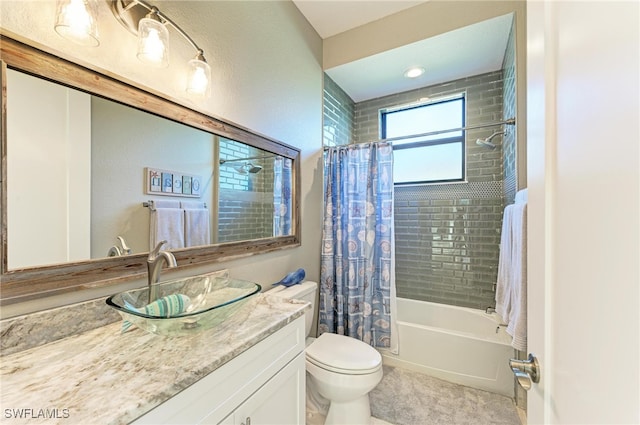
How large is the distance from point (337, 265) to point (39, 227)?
1.80 m

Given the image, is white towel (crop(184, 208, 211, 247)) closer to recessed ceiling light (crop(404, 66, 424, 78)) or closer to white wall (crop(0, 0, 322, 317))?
white wall (crop(0, 0, 322, 317))

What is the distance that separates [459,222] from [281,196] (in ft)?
5.88

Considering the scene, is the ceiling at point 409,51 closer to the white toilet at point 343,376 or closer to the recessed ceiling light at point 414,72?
the recessed ceiling light at point 414,72

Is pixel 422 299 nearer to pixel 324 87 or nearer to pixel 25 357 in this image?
pixel 324 87

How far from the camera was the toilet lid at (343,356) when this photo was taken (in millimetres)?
1424

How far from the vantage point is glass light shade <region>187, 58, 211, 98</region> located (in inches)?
48.3

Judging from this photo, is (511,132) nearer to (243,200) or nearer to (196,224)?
(243,200)

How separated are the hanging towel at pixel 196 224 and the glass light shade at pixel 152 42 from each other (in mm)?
619

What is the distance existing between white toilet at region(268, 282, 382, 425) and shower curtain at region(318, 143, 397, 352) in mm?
527

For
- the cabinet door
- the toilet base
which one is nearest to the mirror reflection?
the cabinet door

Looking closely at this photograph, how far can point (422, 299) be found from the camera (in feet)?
8.79

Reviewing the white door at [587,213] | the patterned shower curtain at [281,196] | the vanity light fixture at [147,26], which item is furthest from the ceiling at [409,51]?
the white door at [587,213]

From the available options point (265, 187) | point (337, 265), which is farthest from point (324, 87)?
point (337, 265)

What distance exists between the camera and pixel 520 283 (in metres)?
1.35
